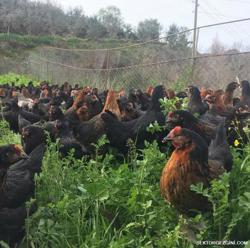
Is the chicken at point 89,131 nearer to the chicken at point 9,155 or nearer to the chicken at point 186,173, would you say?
the chicken at point 9,155

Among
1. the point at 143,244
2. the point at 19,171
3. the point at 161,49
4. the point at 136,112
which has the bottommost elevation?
the point at 143,244

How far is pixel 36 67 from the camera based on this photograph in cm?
2950

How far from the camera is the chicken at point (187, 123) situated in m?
4.42

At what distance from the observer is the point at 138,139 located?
206 inches

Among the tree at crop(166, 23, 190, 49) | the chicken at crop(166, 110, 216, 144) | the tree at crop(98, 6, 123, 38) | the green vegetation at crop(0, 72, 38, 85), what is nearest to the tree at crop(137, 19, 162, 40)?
the tree at crop(98, 6, 123, 38)

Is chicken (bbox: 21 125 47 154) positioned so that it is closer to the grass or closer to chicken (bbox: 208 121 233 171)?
the grass

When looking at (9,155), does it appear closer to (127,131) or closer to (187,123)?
(187,123)

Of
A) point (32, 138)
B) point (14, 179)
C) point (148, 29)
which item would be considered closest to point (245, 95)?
point (32, 138)

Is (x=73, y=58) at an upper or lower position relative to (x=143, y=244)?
upper

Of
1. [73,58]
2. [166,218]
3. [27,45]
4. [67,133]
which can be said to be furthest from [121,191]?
[27,45]

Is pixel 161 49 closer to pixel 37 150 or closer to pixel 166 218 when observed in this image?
pixel 37 150

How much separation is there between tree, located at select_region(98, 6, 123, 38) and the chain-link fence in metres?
28.4

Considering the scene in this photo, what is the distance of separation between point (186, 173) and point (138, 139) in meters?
1.99

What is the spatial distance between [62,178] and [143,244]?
1.25m
